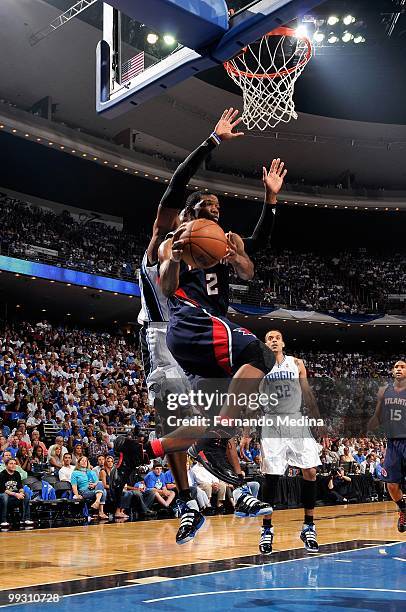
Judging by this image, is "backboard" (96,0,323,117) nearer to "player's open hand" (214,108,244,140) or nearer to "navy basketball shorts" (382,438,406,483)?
"player's open hand" (214,108,244,140)

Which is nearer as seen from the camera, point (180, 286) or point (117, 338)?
point (180, 286)

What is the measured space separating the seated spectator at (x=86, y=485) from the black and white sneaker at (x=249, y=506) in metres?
7.42

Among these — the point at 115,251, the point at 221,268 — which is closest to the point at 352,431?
the point at 115,251

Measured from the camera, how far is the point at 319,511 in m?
14.8

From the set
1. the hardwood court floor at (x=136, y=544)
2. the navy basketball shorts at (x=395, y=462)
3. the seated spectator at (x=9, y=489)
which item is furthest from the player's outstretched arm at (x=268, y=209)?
the seated spectator at (x=9, y=489)

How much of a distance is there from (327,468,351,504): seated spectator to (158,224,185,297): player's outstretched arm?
44.1 ft

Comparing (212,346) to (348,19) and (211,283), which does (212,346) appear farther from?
(348,19)

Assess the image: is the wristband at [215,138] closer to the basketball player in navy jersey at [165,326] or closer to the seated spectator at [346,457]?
the basketball player in navy jersey at [165,326]

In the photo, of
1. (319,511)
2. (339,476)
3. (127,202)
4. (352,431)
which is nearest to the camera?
(319,511)

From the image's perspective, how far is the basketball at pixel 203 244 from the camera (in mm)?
3770

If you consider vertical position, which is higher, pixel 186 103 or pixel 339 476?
→ pixel 186 103

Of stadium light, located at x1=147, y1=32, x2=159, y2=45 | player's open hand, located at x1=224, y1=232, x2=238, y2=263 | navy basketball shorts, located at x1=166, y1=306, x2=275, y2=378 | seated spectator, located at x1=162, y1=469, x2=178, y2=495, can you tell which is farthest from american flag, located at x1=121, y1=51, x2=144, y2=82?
seated spectator, located at x1=162, y1=469, x2=178, y2=495

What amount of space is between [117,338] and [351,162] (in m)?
12.0

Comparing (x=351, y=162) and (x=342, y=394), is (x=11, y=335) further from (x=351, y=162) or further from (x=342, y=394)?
(x=351, y=162)
